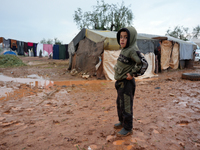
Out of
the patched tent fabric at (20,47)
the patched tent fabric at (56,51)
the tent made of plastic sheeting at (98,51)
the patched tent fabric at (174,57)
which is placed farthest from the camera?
the patched tent fabric at (56,51)

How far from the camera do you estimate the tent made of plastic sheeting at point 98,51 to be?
7027mm

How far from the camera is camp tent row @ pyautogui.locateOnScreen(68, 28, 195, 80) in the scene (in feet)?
23.3

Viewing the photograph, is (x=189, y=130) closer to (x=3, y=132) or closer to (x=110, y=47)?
(x=3, y=132)

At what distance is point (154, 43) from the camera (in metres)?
9.41

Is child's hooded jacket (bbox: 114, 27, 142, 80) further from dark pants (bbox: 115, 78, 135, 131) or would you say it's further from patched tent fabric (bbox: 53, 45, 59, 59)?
patched tent fabric (bbox: 53, 45, 59, 59)

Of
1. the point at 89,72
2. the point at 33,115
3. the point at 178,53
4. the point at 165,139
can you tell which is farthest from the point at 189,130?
the point at 178,53

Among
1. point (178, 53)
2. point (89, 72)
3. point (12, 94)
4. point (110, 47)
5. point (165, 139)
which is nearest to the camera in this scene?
point (165, 139)

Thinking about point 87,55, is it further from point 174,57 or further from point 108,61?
point 174,57

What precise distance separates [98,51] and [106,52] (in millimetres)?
477

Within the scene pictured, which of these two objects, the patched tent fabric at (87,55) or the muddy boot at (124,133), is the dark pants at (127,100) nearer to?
the muddy boot at (124,133)

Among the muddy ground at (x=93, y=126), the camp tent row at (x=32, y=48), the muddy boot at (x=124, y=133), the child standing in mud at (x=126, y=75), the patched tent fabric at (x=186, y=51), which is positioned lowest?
the muddy ground at (x=93, y=126)

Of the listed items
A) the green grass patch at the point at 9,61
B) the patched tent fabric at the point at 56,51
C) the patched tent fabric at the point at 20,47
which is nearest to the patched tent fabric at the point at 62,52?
the patched tent fabric at the point at 56,51

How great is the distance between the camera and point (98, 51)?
23.6 feet

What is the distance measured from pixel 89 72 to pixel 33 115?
5.35 meters
